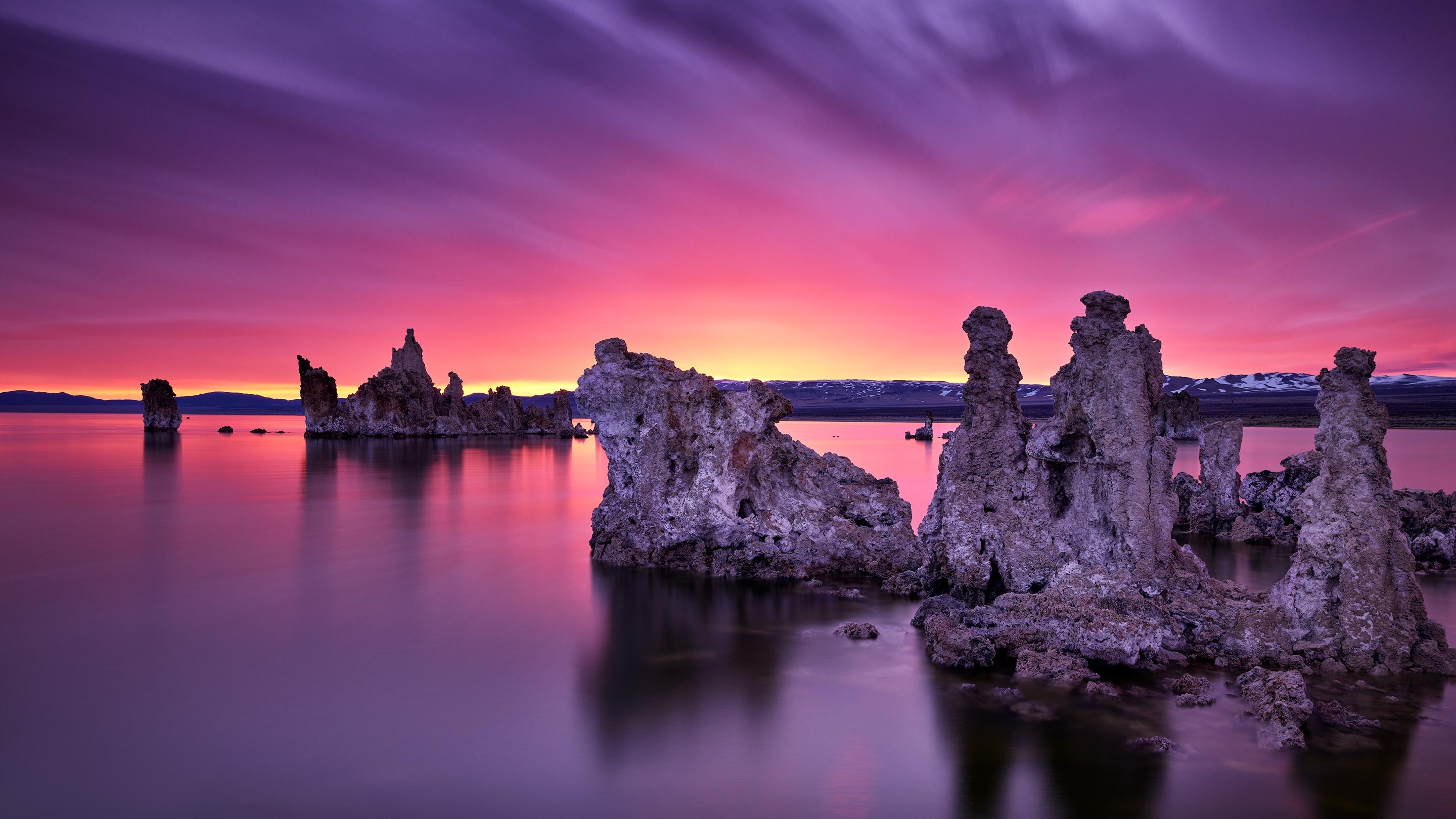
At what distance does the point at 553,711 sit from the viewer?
10.1 m


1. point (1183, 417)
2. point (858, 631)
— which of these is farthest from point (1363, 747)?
point (1183, 417)

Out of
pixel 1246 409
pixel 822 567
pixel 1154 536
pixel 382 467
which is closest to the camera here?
pixel 1154 536

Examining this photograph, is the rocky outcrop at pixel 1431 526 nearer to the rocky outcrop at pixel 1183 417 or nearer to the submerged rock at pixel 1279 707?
the submerged rock at pixel 1279 707

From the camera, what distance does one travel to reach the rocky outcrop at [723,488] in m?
17.3

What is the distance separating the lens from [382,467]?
1933 inches

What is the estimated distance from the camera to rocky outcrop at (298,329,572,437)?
8825cm

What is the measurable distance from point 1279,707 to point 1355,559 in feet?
9.39

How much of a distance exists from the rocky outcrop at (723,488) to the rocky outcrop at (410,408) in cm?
7724

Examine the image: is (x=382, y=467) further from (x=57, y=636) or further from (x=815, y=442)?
(x=815, y=442)

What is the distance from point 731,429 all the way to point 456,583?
7.02 metres

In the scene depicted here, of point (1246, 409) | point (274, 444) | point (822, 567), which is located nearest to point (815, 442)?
point (274, 444)

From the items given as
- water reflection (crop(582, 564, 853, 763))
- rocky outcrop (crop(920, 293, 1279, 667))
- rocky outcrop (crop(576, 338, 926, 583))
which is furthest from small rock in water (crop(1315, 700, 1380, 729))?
rocky outcrop (crop(576, 338, 926, 583))

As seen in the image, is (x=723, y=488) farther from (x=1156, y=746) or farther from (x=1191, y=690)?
(x=1156, y=746)

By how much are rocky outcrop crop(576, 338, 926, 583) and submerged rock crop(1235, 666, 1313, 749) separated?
7730mm
